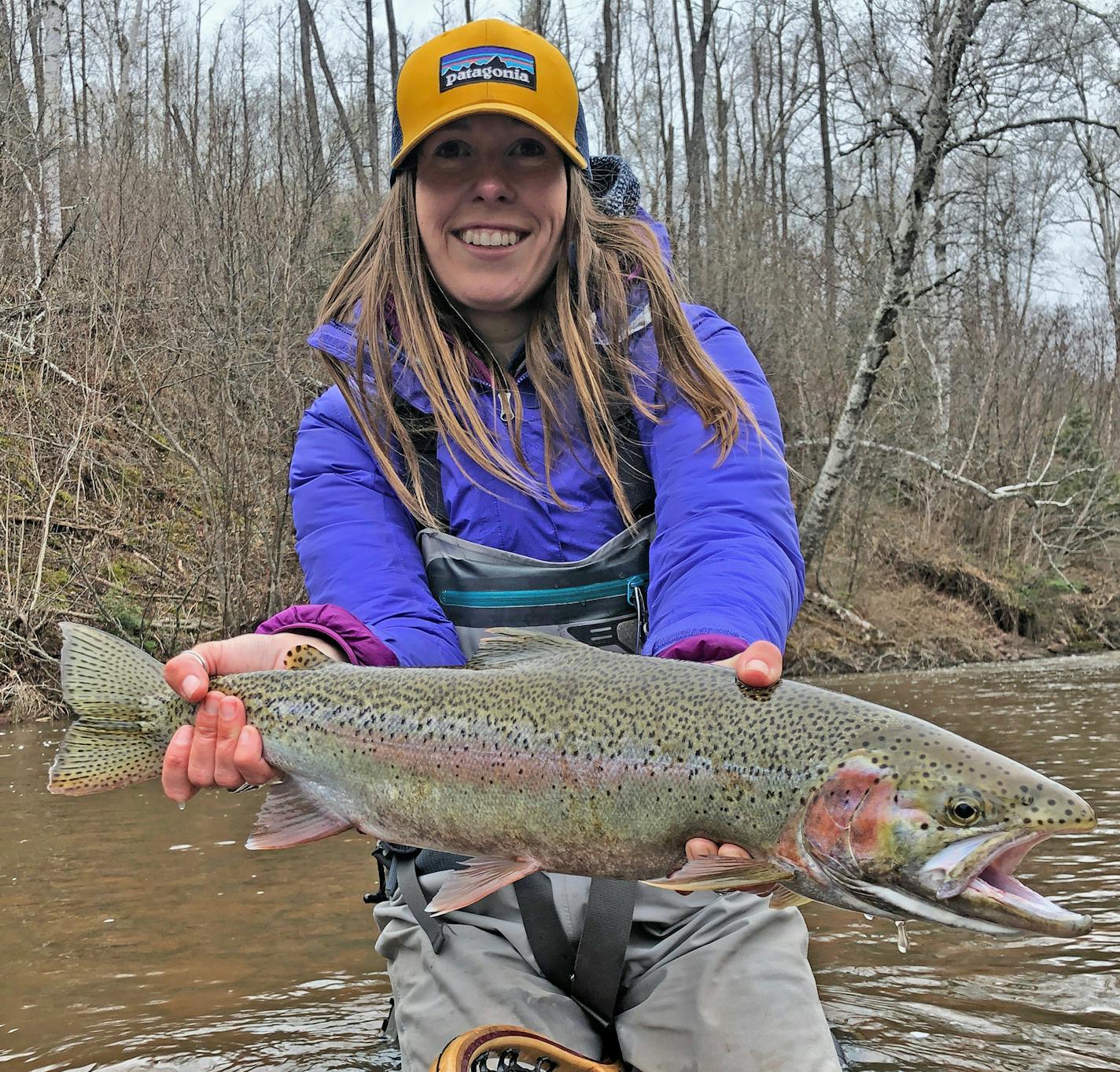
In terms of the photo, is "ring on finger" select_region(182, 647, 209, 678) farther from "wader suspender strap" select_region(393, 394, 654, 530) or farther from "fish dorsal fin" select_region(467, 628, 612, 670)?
"wader suspender strap" select_region(393, 394, 654, 530)

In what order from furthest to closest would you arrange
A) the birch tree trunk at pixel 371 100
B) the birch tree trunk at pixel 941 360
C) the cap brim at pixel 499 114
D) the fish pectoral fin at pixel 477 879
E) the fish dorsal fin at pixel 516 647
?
1. the birch tree trunk at pixel 371 100
2. the birch tree trunk at pixel 941 360
3. the cap brim at pixel 499 114
4. the fish dorsal fin at pixel 516 647
5. the fish pectoral fin at pixel 477 879

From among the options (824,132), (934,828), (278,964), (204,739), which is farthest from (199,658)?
(824,132)

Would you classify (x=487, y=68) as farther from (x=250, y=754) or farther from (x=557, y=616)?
(x=250, y=754)

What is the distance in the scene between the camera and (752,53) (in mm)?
27078

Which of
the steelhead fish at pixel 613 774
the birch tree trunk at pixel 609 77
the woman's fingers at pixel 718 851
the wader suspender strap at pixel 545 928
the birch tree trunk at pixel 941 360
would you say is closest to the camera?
the steelhead fish at pixel 613 774

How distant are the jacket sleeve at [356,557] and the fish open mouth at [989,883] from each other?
148 centimetres

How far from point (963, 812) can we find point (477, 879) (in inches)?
37.5

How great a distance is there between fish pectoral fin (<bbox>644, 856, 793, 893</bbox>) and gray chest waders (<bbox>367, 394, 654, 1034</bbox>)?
69 centimetres

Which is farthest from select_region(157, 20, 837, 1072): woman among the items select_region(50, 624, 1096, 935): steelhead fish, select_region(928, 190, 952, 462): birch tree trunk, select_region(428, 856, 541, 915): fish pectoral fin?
select_region(928, 190, 952, 462): birch tree trunk

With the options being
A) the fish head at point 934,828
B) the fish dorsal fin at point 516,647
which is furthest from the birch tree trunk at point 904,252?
the fish head at point 934,828

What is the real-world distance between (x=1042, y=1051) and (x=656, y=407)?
7.08 feet

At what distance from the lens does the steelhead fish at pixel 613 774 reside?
1.83 metres

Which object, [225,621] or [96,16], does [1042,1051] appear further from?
[96,16]

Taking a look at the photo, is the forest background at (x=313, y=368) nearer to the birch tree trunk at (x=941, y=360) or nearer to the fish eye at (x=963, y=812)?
the birch tree trunk at (x=941, y=360)
